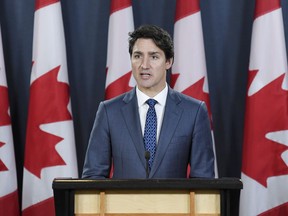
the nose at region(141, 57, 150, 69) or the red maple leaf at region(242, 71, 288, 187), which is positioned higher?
the nose at region(141, 57, 150, 69)

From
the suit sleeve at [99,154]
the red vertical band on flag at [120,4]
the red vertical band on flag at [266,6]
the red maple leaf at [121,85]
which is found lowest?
the suit sleeve at [99,154]

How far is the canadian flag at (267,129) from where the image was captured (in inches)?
117

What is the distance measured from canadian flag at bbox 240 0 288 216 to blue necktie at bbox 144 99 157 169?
1.04 metres

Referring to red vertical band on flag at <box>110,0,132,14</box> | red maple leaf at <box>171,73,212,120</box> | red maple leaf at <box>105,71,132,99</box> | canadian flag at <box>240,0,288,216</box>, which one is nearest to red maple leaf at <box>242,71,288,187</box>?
canadian flag at <box>240,0,288,216</box>

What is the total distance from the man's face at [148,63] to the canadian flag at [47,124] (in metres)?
1.04

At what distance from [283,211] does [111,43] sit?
131 cm

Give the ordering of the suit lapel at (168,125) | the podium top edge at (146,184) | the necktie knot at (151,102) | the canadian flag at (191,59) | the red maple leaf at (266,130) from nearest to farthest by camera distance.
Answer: the podium top edge at (146,184) → the suit lapel at (168,125) → the necktie knot at (151,102) → the red maple leaf at (266,130) → the canadian flag at (191,59)

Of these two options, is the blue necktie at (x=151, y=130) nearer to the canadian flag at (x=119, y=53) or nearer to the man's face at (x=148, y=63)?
the man's face at (x=148, y=63)

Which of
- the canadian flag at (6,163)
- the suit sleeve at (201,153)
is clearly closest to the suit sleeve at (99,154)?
the suit sleeve at (201,153)

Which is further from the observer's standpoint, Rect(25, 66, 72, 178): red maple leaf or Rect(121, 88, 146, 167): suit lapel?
Rect(25, 66, 72, 178): red maple leaf

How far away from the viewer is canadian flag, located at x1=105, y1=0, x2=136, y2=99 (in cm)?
311

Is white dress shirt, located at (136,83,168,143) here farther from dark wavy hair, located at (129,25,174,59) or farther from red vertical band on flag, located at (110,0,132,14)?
red vertical band on flag, located at (110,0,132,14)

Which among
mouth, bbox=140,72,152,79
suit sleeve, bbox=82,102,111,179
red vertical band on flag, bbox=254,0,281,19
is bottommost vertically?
suit sleeve, bbox=82,102,111,179

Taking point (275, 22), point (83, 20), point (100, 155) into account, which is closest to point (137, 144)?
point (100, 155)
